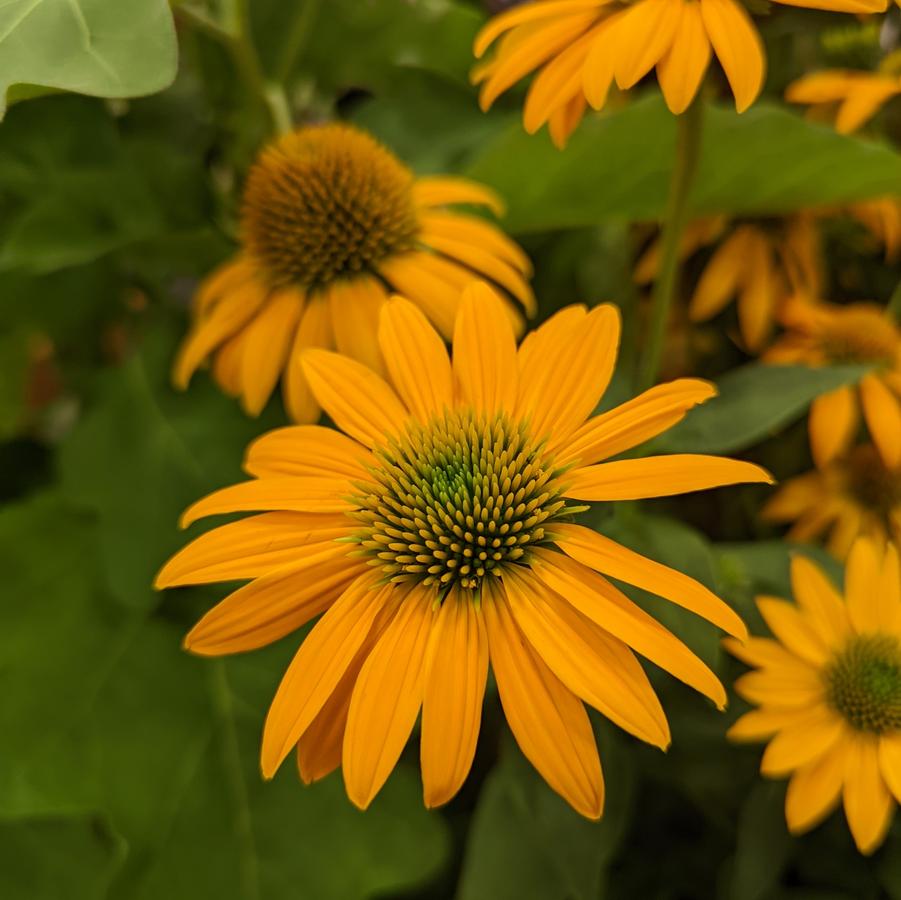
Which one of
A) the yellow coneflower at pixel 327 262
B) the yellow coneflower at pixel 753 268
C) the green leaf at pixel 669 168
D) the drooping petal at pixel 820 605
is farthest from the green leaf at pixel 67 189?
the drooping petal at pixel 820 605

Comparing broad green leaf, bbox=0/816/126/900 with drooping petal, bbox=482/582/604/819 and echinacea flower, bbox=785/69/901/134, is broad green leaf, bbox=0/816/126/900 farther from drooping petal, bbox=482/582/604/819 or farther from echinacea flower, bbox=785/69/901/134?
echinacea flower, bbox=785/69/901/134

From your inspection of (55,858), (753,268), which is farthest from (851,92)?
(55,858)

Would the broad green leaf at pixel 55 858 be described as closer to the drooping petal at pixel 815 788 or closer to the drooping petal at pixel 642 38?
the drooping petal at pixel 815 788

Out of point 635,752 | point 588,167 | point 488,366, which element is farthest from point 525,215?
point 635,752

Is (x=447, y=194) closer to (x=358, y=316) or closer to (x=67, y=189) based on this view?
(x=358, y=316)

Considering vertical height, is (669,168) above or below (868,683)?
above

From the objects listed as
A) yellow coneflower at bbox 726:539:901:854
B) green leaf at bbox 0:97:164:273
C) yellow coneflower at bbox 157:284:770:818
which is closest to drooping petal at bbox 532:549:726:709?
yellow coneflower at bbox 157:284:770:818

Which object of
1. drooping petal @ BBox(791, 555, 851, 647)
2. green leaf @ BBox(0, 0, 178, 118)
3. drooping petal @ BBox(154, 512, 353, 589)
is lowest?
Result: drooping petal @ BBox(791, 555, 851, 647)
